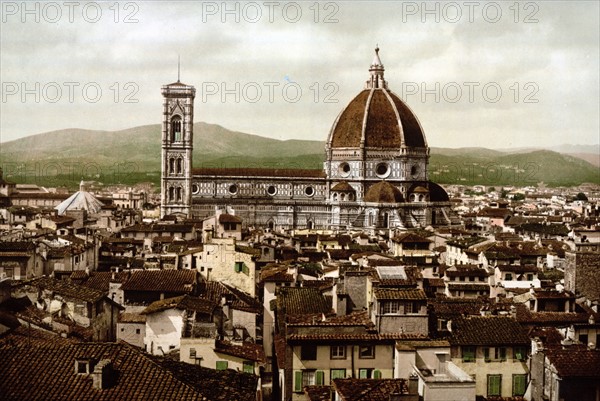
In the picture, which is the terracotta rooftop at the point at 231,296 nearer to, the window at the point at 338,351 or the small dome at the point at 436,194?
the window at the point at 338,351

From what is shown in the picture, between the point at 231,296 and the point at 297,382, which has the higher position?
Result: the point at 231,296

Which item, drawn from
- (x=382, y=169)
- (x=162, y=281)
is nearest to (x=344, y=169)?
(x=382, y=169)

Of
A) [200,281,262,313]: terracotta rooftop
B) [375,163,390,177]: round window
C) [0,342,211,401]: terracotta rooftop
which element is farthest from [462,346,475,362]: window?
[375,163,390,177]: round window

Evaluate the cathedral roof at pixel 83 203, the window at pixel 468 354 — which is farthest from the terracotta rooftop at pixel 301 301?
the cathedral roof at pixel 83 203

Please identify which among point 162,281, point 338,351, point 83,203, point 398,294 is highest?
point 83,203

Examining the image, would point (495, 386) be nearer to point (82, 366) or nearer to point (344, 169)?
point (82, 366)

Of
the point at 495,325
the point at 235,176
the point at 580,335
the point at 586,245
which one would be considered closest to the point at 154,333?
the point at 495,325
